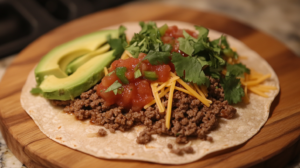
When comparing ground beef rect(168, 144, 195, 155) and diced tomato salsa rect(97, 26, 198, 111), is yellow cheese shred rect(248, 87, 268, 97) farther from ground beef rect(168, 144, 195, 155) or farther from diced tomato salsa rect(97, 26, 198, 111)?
ground beef rect(168, 144, 195, 155)

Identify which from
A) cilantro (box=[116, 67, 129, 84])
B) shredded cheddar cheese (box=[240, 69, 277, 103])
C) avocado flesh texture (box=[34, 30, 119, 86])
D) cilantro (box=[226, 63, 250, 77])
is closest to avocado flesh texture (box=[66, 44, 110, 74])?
avocado flesh texture (box=[34, 30, 119, 86])

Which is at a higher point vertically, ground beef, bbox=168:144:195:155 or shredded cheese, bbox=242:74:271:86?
shredded cheese, bbox=242:74:271:86

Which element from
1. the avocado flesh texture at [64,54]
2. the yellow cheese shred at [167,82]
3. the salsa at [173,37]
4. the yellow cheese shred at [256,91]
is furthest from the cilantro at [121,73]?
the yellow cheese shred at [256,91]

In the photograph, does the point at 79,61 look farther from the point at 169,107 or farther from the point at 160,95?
the point at 169,107

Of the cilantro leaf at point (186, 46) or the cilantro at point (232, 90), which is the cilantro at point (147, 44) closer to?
the cilantro leaf at point (186, 46)

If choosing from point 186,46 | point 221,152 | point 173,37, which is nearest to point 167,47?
point 186,46

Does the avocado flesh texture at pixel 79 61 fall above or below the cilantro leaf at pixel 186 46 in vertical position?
below
